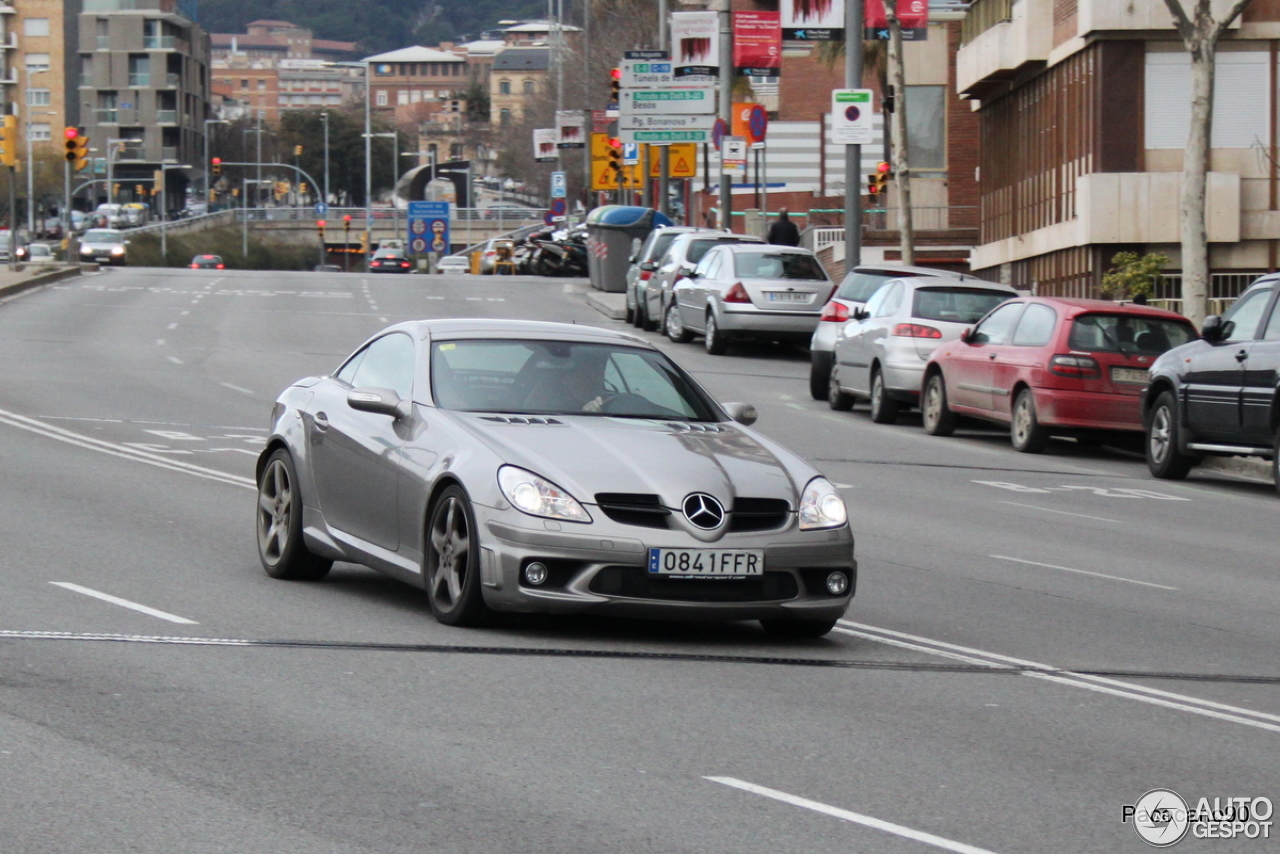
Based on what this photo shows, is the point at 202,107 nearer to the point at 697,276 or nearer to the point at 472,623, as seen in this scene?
the point at 697,276

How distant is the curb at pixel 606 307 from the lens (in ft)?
132

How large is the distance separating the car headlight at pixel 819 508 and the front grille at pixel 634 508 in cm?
68

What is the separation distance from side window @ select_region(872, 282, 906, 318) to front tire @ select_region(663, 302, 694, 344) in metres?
9.89

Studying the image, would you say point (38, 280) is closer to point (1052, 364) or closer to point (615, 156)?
point (615, 156)

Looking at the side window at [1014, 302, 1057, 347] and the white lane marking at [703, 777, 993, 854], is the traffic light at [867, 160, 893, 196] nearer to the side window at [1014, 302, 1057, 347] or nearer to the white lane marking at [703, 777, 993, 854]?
the side window at [1014, 302, 1057, 347]

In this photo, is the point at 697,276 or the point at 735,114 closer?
the point at 697,276

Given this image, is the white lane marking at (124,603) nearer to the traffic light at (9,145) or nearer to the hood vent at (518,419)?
the hood vent at (518,419)

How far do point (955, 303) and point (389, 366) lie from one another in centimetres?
1387

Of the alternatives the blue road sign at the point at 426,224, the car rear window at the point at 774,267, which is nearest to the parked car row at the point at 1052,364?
the car rear window at the point at 774,267

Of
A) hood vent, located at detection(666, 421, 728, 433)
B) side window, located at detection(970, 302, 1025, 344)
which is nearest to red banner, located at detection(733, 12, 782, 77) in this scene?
side window, located at detection(970, 302, 1025, 344)

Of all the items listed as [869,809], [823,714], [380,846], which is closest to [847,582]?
[823,714]

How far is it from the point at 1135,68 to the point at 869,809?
28071 millimetres

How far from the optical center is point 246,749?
21.9ft

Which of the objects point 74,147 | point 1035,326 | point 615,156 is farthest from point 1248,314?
point 615,156
